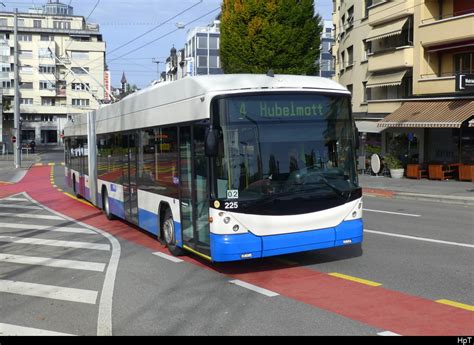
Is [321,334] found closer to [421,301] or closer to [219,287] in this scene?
[421,301]

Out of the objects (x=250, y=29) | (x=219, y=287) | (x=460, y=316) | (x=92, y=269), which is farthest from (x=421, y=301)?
(x=250, y=29)

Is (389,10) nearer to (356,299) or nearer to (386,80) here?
(386,80)

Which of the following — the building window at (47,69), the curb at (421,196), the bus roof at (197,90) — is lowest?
the curb at (421,196)

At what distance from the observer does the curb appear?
17903 millimetres

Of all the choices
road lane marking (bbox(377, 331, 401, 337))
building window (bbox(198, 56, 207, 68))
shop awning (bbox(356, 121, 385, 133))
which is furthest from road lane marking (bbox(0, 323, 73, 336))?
building window (bbox(198, 56, 207, 68))

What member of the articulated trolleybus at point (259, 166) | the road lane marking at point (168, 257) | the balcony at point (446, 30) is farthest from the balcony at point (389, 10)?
the road lane marking at point (168, 257)

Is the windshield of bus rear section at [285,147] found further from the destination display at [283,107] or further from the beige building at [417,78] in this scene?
the beige building at [417,78]

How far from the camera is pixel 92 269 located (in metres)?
8.50

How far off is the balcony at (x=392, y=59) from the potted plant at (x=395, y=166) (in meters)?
5.56

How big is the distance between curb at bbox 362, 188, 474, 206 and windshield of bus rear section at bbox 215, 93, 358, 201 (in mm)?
11298

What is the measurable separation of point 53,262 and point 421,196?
46.5ft

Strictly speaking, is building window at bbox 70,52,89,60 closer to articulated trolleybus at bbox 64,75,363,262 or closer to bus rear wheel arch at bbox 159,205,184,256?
bus rear wheel arch at bbox 159,205,184,256

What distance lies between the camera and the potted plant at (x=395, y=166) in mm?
27109

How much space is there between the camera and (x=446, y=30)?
86.1 ft
